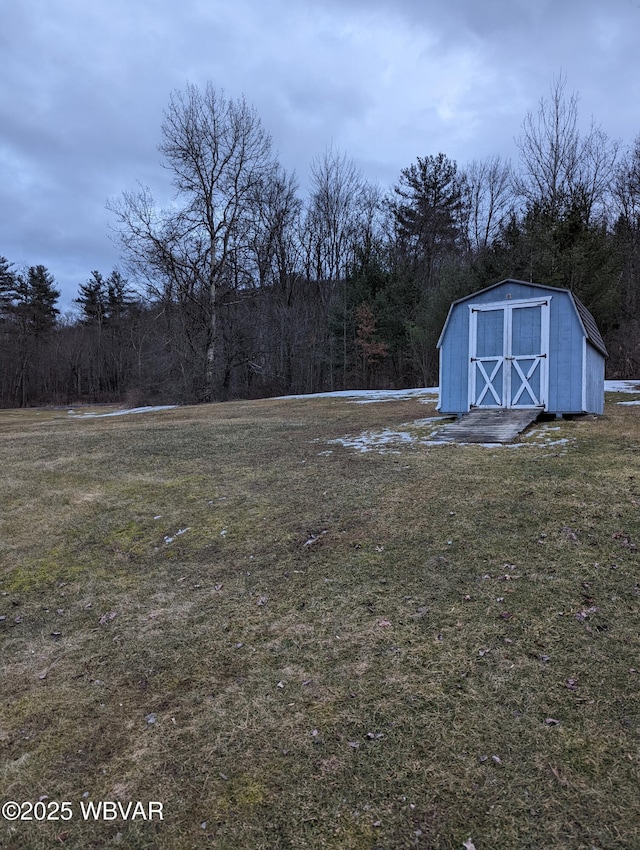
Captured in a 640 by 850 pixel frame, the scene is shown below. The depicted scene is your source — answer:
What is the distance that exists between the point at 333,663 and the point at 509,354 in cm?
833

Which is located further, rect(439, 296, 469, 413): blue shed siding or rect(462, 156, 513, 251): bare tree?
rect(462, 156, 513, 251): bare tree

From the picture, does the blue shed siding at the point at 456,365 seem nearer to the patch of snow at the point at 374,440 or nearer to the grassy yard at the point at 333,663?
the patch of snow at the point at 374,440

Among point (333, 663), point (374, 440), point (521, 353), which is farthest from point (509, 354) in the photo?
point (333, 663)

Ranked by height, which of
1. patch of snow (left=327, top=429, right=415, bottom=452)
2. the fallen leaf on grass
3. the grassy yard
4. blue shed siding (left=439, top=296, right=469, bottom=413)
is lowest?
the grassy yard

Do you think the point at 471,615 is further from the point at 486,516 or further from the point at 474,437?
the point at 474,437

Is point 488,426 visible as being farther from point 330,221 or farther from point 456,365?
point 330,221

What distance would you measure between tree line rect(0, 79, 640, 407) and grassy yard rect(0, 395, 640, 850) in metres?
15.6

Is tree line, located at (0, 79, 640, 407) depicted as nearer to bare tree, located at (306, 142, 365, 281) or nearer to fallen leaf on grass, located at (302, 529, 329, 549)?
bare tree, located at (306, 142, 365, 281)

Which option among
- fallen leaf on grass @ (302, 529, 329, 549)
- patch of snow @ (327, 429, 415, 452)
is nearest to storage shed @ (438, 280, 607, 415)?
patch of snow @ (327, 429, 415, 452)

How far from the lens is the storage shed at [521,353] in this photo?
9.19 meters

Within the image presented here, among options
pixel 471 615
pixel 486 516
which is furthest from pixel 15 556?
pixel 486 516

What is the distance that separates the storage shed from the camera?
30.1 ft

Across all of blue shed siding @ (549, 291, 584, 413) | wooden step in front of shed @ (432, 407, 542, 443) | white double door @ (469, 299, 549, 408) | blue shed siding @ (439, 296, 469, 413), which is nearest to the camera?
wooden step in front of shed @ (432, 407, 542, 443)

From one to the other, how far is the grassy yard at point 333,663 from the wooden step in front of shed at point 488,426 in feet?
6.48
